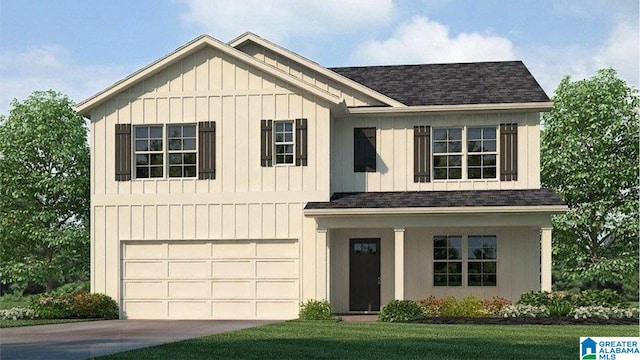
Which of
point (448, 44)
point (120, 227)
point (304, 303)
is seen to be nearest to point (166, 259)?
point (120, 227)

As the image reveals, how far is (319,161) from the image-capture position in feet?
81.2

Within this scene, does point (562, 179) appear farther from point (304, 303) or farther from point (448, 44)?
point (304, 303)

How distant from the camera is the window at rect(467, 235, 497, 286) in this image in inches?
1008

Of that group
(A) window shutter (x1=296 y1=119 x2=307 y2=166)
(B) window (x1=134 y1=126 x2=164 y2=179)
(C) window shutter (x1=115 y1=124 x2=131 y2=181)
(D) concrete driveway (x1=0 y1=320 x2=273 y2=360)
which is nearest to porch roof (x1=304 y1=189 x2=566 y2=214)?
(A) window shutter (x1=296 y1=119 x2=307 y2=166)

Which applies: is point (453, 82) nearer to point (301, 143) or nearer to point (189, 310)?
point (301, 143)

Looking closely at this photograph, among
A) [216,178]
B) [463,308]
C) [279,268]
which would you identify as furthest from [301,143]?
[463,308]

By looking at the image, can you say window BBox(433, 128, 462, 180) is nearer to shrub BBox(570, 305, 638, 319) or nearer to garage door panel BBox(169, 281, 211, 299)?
shrub BBox(570, 305, 638, 319)

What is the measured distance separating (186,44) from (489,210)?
30.2ft

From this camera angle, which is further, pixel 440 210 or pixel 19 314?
pixel 19 314

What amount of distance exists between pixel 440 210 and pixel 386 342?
24.5ft

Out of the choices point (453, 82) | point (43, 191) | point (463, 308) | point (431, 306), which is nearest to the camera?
point (463, 308)

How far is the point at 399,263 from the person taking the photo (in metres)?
24.1

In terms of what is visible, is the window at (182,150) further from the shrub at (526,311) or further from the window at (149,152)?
the shrub at (526,311)

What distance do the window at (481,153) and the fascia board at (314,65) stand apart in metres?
2.19
